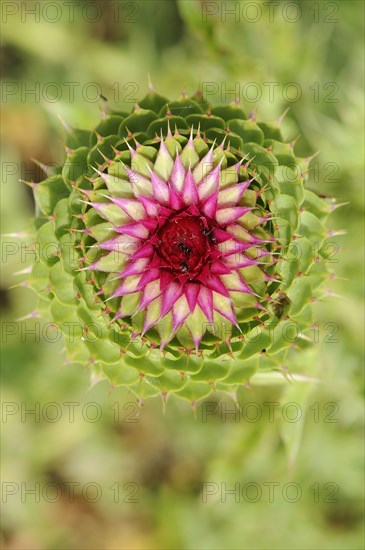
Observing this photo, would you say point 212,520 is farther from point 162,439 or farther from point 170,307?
point 170,307

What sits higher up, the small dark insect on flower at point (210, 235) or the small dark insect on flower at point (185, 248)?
the small dark insect on flower at point (210, 235)

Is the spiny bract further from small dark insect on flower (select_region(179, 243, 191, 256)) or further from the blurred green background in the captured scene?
the blurred green background

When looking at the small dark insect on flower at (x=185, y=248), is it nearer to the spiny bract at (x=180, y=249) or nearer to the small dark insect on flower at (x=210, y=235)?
the spiny bract at (x=180, y=249)

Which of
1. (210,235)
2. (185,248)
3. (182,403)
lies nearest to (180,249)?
(185,248)

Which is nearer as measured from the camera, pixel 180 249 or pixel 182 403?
pixel 180 249

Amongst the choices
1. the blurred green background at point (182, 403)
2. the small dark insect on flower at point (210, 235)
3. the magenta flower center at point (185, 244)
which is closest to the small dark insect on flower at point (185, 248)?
the magenta flower center at point (185, 244)

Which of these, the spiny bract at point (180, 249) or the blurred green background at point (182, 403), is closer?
the spiny bract at point (180, 249)

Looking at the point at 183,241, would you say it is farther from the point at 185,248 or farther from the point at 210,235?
the point at 210,235
